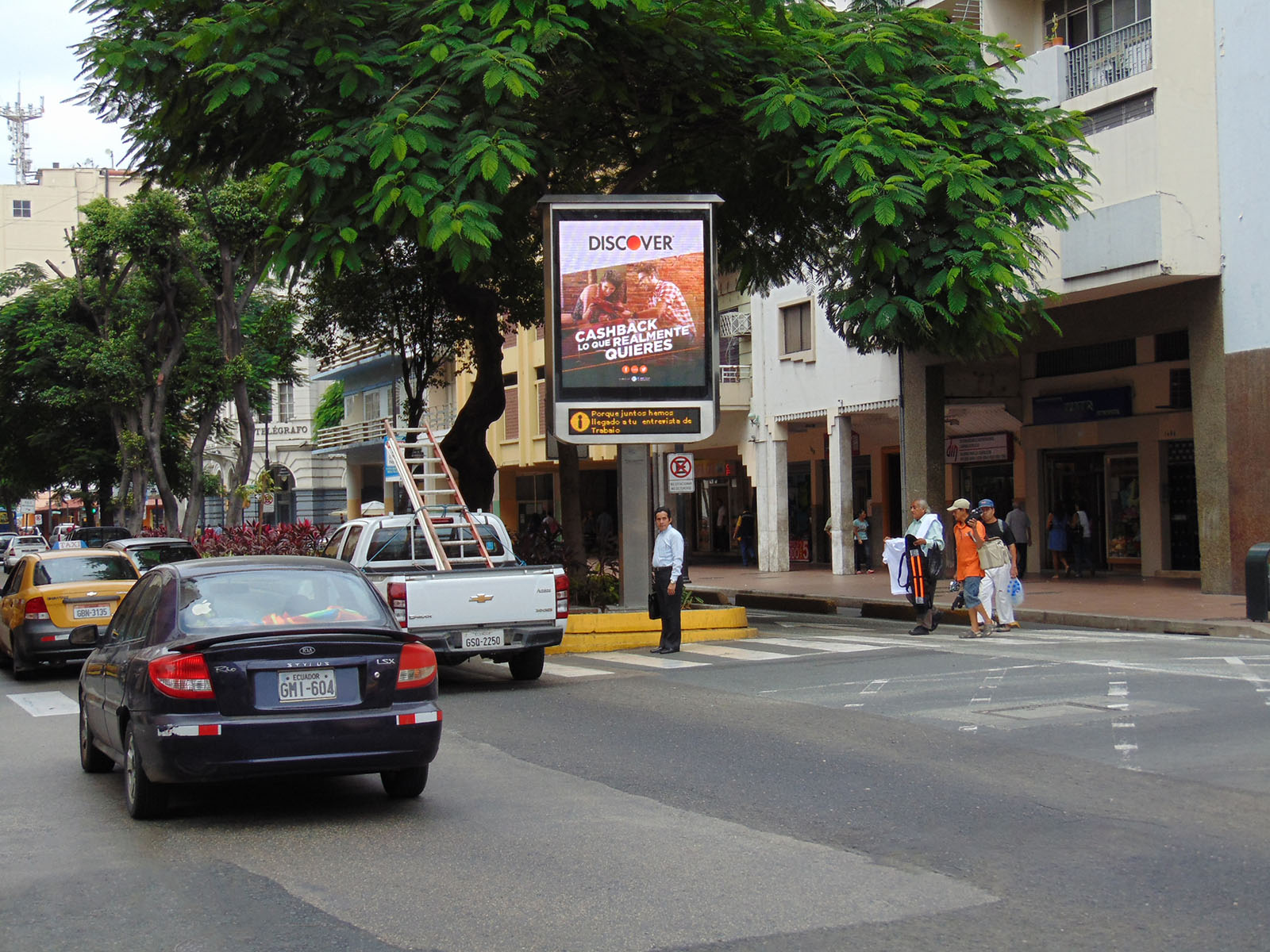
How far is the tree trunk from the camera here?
24250mm

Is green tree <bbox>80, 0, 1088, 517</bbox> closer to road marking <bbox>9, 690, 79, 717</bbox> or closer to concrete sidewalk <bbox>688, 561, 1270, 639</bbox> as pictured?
concrete sidewalk <bbox>688, 561, 1270, 639</bbox>

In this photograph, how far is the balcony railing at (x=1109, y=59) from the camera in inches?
957

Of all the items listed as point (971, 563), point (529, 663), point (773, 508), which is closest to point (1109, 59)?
point (971, 563)

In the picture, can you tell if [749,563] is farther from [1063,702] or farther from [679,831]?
[679,831]

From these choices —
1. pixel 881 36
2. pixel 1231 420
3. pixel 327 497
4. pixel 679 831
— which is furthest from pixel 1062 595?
pixel 327 497

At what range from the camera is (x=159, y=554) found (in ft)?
67.4

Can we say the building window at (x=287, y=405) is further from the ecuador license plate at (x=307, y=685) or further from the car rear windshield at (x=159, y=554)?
the ecuador license plate at (x=307, y=685)

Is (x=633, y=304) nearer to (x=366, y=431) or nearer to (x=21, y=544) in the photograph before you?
(x=366, y=431)

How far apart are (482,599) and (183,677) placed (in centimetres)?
637

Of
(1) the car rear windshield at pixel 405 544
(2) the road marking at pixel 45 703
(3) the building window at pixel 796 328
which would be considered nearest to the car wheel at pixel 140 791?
(2) the road marking at pixel 45 703

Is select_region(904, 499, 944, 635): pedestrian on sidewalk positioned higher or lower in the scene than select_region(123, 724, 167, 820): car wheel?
higher

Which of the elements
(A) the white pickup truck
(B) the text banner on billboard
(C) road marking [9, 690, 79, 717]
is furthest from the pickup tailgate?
(B) the text banner on billboard

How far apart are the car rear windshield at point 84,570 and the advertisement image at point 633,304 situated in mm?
5970

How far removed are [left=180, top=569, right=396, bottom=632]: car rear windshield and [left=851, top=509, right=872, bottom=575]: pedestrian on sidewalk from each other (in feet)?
87.2
